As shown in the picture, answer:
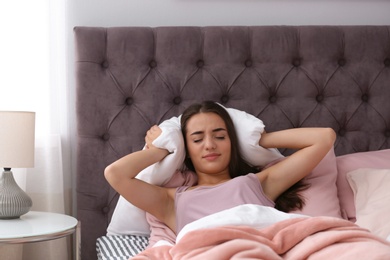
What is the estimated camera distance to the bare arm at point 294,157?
2.08 meters

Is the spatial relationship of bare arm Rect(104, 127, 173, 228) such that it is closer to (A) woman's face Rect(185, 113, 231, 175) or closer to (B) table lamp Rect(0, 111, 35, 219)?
(A) woman's face Rect(185, 113, 231, 175)

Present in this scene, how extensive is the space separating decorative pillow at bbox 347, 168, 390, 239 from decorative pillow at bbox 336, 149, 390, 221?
38 mm

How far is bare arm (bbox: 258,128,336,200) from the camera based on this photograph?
2.08 m

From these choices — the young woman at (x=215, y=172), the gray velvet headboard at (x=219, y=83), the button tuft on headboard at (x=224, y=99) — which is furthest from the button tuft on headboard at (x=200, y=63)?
the young woman at (x=215, y=172)

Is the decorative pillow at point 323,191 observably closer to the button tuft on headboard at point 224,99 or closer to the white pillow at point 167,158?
the white pillow at point 167,158

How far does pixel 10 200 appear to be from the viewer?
210cm

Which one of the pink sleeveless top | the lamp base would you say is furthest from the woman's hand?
the lamp base

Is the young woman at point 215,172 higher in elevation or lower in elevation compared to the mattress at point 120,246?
higher

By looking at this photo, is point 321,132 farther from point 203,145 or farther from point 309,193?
point 203,145

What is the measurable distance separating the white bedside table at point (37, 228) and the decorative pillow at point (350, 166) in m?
0.92

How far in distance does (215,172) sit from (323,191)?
1.22 feet

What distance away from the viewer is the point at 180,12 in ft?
8.16

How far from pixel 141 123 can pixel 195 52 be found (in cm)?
34

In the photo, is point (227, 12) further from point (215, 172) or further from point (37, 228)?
point (37, 228)
